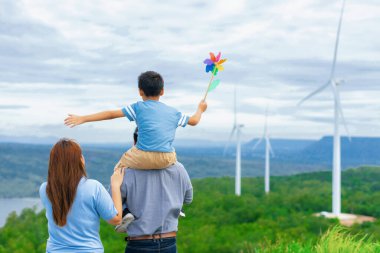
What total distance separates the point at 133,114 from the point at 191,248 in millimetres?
47981

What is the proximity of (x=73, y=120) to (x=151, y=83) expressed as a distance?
0.74 metres

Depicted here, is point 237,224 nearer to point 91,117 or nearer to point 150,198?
point 150,198

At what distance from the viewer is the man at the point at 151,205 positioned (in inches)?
231

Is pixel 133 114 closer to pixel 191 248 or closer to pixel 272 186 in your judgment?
pixel 191 248

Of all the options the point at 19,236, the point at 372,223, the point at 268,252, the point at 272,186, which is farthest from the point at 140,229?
the point at 272,186

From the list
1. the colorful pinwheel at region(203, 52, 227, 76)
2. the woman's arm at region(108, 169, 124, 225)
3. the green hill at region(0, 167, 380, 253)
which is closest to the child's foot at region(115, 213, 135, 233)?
the woman's arm at region(108, 169, 124, 225)

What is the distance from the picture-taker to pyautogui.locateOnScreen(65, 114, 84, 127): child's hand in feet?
18.5

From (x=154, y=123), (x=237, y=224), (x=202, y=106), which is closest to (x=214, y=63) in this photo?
(x=202, y=106)

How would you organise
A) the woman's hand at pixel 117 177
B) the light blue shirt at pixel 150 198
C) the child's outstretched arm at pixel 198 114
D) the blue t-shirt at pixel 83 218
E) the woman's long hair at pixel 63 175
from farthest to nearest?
the child's outstretched arm at pixel 198 114 < the light blue shirt at pixel 150 198 < the woman's hand at pixel 117 177 < the blue t-shirt at pixel 83 218 < the woman's long hair at pixel 63 175

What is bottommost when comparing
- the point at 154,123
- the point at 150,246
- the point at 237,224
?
the point at 237,224

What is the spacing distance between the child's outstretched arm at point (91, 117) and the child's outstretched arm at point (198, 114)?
65 cm

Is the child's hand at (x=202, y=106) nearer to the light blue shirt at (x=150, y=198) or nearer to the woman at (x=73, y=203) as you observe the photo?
the light blue shirt at (x=150, y=198)

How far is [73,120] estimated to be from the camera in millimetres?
5664

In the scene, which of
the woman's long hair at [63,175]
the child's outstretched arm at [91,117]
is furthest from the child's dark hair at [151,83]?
the woman's long hair at [63,175]
